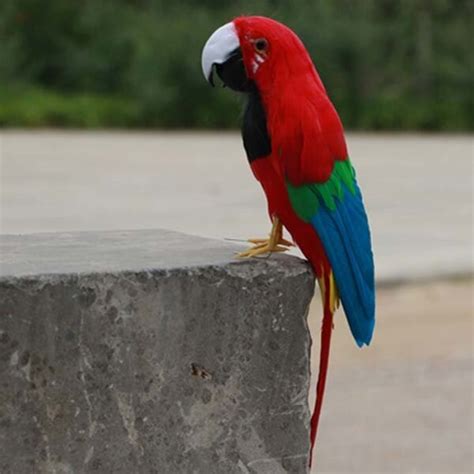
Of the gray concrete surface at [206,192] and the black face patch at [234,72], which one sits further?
the gray concrete surface at [206,192]

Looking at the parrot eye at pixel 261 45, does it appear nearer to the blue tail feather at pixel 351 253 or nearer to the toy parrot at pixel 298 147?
the toy parrot at pixel 298 147

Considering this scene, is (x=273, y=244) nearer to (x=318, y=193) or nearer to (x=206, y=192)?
(x=318, y=193)

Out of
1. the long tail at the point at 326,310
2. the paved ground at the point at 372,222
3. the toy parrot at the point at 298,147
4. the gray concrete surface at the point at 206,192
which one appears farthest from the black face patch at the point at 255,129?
the gray concrete surface at the point at 206,192

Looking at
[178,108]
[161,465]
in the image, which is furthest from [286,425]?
[178,108]

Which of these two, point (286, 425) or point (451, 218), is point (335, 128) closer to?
point (286, 425)

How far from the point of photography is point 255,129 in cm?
305

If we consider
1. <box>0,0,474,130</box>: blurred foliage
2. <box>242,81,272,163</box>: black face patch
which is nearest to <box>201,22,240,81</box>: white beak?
<box>242,81,272,163</box>: black face patch

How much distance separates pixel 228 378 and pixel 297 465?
348 millimetres

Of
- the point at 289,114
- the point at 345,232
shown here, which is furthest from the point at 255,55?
the point at 345,232

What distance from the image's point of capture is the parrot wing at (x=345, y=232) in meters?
3.01

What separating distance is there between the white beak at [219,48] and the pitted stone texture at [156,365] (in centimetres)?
48

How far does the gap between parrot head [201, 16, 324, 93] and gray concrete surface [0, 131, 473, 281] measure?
5.35 m

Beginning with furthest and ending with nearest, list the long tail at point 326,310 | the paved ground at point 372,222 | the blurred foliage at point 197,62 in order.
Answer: the blurred foliage at point 197,62 < the paved ground at point 372,222 < the long tail at point 326,310

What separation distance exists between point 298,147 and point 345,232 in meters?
0.25
